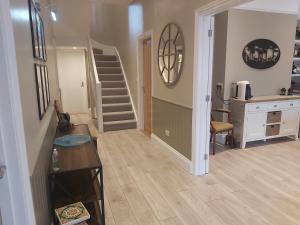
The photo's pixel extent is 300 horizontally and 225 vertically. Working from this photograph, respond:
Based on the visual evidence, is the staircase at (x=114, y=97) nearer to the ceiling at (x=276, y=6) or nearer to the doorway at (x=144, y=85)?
the doorway at (x=144, y=85)

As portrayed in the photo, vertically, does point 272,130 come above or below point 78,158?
below

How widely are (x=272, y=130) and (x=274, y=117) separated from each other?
0.81ft

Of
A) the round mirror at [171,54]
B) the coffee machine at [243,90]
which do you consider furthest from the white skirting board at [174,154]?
the coffee machine at [243,90]

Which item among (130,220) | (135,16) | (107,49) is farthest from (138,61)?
(130,220)

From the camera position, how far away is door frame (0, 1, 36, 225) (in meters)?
1.00

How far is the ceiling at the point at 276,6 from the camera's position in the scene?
4.03 m

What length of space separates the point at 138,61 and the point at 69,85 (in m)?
3.38

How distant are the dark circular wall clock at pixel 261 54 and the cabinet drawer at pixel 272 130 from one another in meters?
1.17

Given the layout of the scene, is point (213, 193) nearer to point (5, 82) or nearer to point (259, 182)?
point (259, 182)

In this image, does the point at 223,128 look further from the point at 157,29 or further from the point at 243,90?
the point at 157,29

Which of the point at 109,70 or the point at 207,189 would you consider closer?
the point at 207,189

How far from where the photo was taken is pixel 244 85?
3.83 metres

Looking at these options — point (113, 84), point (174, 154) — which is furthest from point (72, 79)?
point (174, 154)

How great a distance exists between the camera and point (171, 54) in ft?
11.1
